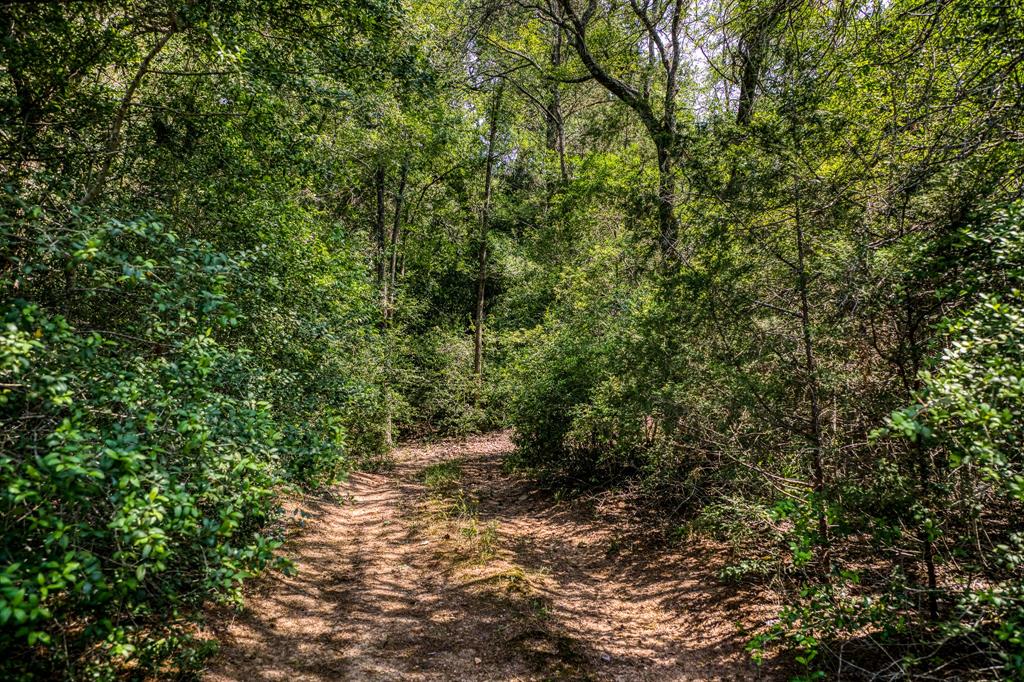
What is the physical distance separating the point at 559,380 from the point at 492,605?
18.0ft

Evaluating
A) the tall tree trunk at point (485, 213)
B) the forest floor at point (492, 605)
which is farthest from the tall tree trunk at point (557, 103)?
the forest floor at point (492, 605)

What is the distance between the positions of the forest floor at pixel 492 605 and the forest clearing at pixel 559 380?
0.06 m

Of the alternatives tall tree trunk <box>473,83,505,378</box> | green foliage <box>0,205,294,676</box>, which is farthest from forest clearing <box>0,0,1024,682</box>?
tall tree trunk <box>473,83,505,378</box>

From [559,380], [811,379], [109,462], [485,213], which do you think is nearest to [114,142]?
[109,462]

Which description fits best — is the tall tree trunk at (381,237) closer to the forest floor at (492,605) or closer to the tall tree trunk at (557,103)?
the tall tree trunk at (557,103)

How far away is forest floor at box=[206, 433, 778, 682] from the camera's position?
557 cm

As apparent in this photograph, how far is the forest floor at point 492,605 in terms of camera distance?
5566 millimetres

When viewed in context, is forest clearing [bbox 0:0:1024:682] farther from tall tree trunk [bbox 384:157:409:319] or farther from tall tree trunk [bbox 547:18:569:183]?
tall tree trunk [bbox 547:18:569:183]

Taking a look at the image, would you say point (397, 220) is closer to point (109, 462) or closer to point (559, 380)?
point (559, 380)

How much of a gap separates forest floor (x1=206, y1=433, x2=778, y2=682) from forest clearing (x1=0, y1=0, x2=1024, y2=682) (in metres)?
0.06

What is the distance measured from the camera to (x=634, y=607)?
6984 millimetres

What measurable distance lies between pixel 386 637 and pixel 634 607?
10.3 feet

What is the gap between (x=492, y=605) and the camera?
6793 millimetres

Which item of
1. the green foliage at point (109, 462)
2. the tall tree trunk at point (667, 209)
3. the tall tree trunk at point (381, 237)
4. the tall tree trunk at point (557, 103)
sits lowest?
the green foliage at point (109, 462)
